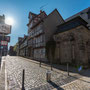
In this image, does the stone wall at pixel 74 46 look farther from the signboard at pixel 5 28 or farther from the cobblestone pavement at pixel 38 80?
the signboard at pixel 5 28

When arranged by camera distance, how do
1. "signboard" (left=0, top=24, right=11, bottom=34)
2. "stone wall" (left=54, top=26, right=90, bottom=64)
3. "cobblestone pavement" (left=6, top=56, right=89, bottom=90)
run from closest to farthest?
"cobblestone pavement" (left=6, top=56, right=89, bottom=90), "signboard" (left=0, top=24, right=11, bottom=34), "stone wall" (left=54, top=26, right=90, bottom=64)

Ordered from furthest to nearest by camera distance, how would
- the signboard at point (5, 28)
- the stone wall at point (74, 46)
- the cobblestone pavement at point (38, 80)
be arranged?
the stone wall at point (74, 46) < the signboard at point (5, 28) < the cobblestone pavement at point (38, 80)

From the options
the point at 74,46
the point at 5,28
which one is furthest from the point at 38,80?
the point at 74,46

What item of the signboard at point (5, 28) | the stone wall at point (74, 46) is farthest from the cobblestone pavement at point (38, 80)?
the stone wall at point (74, 46)

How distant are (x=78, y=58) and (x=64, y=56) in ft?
9.94

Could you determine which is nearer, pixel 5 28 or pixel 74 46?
pixel 5 28

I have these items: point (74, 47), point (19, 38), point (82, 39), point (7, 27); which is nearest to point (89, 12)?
point (82, 39)

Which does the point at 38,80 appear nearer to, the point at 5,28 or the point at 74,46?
the point at 5,28

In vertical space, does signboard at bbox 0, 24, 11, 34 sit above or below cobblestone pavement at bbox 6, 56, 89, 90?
above

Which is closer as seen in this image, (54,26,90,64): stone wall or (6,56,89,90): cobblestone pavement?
(6,56,89,90): cobblestone pavement

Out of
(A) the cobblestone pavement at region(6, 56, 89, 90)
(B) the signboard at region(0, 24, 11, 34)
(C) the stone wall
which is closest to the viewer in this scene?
(A) the cobblestone pavement at region(6, 56, 89, 90)

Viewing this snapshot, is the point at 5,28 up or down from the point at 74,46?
up

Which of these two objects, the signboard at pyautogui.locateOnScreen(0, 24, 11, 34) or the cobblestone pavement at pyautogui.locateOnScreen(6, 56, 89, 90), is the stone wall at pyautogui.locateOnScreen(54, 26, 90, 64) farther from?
the signboard at pyautogui.locateOnScreen(0, 24, 11, 34)

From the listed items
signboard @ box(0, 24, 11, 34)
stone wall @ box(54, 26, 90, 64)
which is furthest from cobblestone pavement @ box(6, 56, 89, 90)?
stone wall @ box(54, 26, 90, 64)
